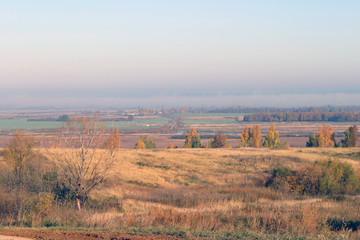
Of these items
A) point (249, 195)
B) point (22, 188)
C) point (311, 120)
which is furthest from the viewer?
point (311, 120)

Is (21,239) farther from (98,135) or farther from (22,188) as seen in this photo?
(22,188)

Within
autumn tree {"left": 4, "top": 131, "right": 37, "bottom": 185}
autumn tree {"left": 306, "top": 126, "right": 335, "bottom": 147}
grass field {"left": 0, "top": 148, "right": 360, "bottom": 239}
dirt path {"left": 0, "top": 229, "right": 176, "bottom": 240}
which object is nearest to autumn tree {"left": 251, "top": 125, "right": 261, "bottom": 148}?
autumn tree {"left": 306, "top": 126, "right": 335, "bottom": 147}

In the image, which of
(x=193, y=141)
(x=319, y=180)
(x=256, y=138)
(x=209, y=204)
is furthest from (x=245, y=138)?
(x=209, y=204)

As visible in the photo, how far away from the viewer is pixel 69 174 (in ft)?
52.2

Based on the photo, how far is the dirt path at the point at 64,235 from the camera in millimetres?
9219

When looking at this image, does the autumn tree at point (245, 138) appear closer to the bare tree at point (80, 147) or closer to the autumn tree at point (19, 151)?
the autumn tree at point (19, 151)

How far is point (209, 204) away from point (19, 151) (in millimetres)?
18029

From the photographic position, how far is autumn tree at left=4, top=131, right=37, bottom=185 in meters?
26.2

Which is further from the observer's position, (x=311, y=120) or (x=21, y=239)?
(x=311, y=120)

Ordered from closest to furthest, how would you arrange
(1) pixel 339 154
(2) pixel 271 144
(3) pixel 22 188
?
(3) pixel 22 188 < (1) pixel 339 154 < (2) pixel 271 144

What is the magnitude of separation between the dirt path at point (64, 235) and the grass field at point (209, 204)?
89 cm

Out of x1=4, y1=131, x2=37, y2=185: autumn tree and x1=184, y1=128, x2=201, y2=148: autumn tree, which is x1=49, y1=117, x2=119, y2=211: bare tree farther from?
x1=184, y1=128, x2=201, y2=148: autumn tree

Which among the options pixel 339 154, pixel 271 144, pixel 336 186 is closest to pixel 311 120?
pixel 271 144

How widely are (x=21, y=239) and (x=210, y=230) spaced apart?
5.53 meters
